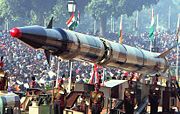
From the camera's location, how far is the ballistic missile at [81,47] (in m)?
20.1

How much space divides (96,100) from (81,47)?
200 centimetres

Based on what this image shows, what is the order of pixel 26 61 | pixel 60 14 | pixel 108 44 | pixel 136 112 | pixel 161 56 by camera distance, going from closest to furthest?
pixel 108 44
pixel 136 112
pixel 161 56
pixel 26 61
pixel 60 14

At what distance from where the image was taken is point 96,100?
22438mm

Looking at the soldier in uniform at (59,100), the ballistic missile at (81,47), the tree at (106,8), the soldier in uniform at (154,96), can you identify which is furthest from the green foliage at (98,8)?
the soldier in uniform at (59,100)

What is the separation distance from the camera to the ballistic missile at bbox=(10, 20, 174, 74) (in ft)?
65.8

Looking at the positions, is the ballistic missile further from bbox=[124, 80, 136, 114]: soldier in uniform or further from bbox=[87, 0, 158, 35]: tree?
bbox=[87, 0, 158, 35]: tree

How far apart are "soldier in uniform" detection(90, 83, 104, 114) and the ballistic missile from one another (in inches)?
47.8

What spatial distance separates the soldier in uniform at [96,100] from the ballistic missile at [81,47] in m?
1.21

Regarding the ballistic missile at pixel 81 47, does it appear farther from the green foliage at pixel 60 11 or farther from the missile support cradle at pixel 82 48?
the green foliage at pixel 60 11

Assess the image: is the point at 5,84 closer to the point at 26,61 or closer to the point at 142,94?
the point at 142,94

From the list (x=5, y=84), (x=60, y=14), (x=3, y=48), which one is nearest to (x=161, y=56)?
(x=5, y=84)

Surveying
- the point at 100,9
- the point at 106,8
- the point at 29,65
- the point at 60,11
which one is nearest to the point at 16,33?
the point at 29,65

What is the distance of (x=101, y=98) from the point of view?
22500 millimetres

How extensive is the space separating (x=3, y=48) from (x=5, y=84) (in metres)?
34.6
